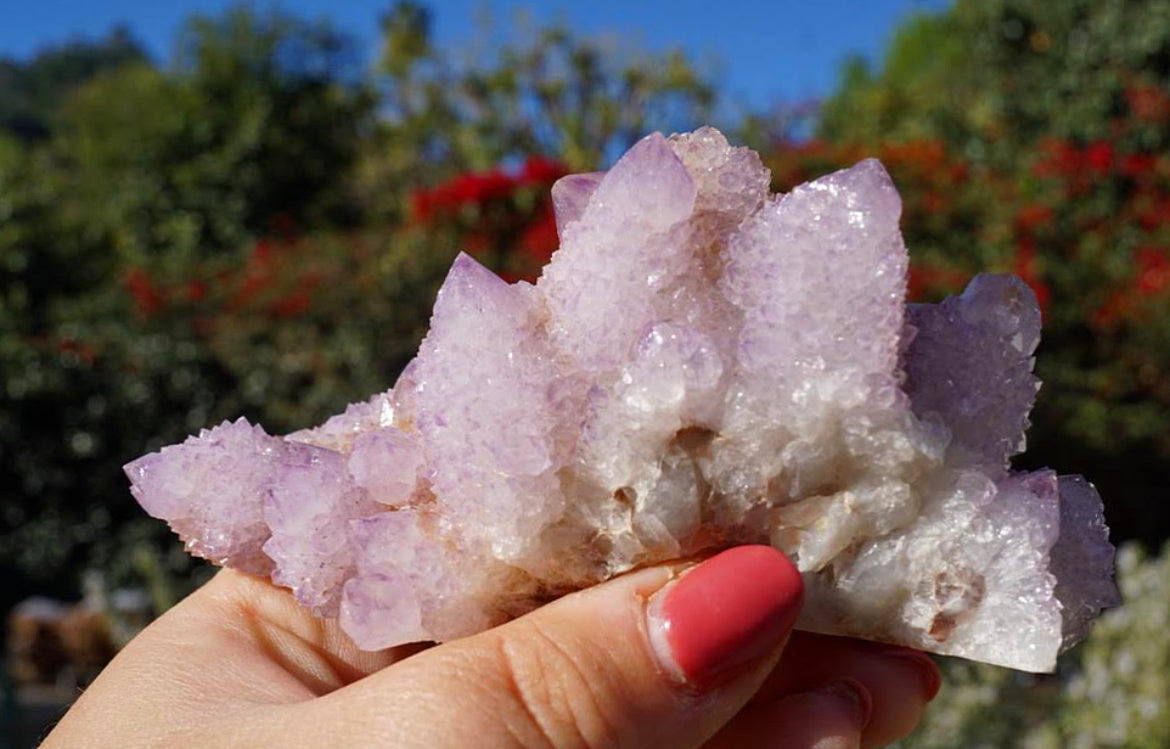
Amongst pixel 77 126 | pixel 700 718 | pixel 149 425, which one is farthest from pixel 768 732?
pixel 77 126

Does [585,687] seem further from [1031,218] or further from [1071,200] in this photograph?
[1071,200]

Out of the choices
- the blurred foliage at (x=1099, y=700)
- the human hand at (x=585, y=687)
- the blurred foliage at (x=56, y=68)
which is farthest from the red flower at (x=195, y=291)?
the blurred foliage at (x=56, y=68)

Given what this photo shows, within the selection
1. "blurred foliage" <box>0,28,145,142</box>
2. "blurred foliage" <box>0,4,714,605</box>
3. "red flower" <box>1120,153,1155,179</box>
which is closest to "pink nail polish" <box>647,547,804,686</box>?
"blurred foliage" <box>0,4,714,605</box>

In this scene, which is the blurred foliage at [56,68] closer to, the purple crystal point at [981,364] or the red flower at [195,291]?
the red flower at [195,291]

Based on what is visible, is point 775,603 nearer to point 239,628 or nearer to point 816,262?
point 816,262

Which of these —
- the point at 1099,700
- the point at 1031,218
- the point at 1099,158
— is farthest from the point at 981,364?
the point at 1099,158

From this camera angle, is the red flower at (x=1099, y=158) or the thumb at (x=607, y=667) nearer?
the thumb at (x=607, y=667)

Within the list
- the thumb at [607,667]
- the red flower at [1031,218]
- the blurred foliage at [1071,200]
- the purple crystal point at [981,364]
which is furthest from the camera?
the red flower at [1031,218]

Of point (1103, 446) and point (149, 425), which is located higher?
point (149, 425)
